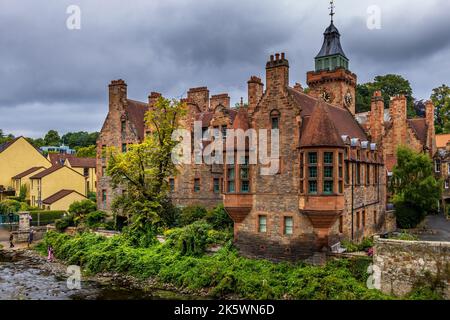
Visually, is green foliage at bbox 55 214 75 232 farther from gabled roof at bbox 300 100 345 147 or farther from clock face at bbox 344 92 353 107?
clock face at bbox 344 92 353 107

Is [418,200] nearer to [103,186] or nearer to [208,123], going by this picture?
[208,123]

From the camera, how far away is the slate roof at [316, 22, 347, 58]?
4178cm

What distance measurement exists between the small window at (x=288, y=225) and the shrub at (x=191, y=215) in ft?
35.6

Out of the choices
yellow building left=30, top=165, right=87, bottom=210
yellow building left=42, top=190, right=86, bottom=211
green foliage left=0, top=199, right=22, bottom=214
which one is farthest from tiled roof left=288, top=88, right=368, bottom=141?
green foliage left=0, top=199, right=22, bottom=214

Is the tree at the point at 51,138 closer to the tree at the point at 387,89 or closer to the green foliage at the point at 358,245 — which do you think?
the tree at the point at 387,89

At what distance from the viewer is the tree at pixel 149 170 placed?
33938 mm

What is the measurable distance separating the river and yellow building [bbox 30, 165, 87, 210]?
77.0ft

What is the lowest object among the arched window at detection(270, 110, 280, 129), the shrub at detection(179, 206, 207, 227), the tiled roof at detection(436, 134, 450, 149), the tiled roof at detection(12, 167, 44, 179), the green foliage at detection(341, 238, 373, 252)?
the green foliage at detection(341, 238, 373, 252)

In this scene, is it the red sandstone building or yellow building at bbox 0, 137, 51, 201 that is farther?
yellow building at bbox 0, 137, 51, 201

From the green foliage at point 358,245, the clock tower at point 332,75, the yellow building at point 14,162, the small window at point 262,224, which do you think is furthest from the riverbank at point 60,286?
the yellow building at point 14,162

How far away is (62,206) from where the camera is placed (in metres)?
53.6

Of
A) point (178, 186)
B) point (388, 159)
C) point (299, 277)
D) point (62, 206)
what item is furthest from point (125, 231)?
point (388, 159)

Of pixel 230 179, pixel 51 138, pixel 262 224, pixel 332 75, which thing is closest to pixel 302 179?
pixel 262 224

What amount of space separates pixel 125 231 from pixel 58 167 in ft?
91.0
